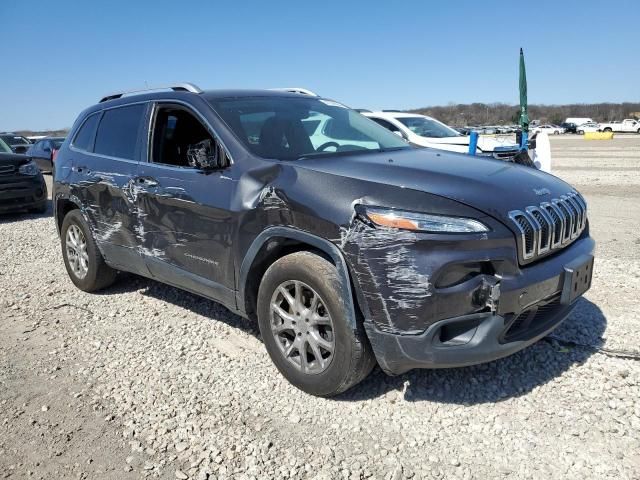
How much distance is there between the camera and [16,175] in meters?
10.3

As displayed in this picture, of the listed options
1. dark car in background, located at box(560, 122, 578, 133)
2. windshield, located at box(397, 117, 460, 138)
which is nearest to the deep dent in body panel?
windshield, located at box(397, 117, 460, 138)

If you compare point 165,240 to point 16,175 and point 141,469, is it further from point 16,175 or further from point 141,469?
point 16,175

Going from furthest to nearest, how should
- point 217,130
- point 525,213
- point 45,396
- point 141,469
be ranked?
1. point 217,130
2. point 45,396
3. point 525,213
4. point 141,469

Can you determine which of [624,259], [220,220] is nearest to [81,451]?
[220,220]

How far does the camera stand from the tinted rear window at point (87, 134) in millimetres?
5188

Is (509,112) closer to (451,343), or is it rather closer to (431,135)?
(431,135)

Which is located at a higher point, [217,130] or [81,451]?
[217,130]

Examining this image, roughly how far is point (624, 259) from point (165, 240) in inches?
194

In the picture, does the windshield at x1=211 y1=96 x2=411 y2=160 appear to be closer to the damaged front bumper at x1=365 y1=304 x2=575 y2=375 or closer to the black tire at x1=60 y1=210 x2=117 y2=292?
the damaged front bumper at x1=365 y1=304 x2=575 y2=375

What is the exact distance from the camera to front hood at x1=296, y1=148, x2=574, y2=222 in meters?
2.83

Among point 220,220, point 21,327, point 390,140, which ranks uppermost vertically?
point 390,140

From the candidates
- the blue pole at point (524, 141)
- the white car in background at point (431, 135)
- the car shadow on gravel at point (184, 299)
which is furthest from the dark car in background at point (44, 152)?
the blue pole at point (524, 141)

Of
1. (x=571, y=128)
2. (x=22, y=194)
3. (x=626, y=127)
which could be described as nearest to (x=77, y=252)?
(x=22, y=194)

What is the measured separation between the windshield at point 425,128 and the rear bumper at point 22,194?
24.8 feet
